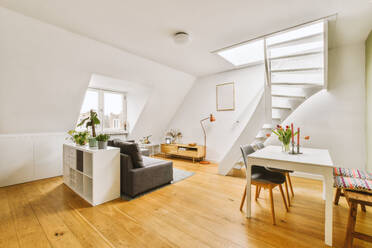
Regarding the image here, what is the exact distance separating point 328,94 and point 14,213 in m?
5.37

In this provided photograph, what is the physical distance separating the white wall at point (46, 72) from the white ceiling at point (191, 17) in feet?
0.80

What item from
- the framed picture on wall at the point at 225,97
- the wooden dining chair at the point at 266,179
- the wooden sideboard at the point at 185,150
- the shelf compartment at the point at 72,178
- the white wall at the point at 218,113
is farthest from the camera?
the wooden sideboard at the point at 185,150

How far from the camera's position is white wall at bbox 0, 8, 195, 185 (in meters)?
2.41

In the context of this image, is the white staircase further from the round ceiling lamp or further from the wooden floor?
the wooden floor

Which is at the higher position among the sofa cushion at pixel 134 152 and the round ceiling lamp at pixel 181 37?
the round ceiling lamp at pixel 181 37

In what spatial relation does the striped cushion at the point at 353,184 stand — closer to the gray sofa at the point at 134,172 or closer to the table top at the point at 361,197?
the table top at the point at 361,197

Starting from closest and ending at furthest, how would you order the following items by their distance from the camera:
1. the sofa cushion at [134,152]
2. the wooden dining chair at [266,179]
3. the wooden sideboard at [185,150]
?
the wooden dining chair at [266,179] → the sofa cushion at [134,152] → the wooden sideboard at [185,150]

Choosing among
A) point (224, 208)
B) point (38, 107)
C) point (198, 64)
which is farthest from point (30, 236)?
point (198, 64)

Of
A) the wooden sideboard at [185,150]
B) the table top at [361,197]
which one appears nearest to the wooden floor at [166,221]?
the table top at [361,197]

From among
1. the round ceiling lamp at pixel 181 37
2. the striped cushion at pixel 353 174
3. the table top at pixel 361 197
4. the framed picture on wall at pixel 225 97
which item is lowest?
the table top at pixel 361 197

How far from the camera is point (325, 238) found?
5.26ft

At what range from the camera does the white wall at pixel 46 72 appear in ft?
7.90

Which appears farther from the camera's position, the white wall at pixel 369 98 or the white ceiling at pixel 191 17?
the white wall at pixel 369 98

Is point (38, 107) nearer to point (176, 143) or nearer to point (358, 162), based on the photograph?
point (176, 143)
